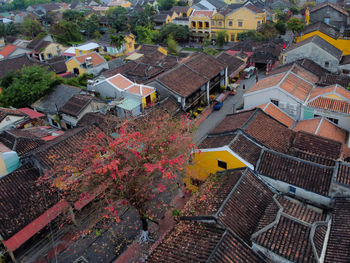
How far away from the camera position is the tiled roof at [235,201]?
16.4 meters

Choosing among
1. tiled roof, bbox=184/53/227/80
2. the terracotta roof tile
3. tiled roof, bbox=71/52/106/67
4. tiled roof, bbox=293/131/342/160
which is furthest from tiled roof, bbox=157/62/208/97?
tiled roof, bbox=71/52/106/67

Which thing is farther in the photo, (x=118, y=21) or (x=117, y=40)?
(x=118, y=21)

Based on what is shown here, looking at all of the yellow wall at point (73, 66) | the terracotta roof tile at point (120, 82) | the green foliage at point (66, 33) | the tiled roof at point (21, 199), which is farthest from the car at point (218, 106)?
the green foliage at point (66, 33)

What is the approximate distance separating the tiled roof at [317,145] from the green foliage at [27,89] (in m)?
27.1

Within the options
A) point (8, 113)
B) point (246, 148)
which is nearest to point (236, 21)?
point (246, 148)

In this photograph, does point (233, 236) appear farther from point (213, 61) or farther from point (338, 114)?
point (213, 61)

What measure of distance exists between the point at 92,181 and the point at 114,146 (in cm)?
229

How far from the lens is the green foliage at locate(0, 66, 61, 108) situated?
32.7m

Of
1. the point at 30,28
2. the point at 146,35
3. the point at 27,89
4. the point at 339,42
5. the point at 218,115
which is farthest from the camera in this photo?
the point at 30,28

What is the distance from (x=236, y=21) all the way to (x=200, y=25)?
825cm

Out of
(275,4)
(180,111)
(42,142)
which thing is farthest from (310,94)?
(275,4)

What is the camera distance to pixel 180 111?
30.5 m

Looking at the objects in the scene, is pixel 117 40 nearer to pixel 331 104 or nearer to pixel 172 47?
pixel 172 47

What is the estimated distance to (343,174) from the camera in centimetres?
1739
